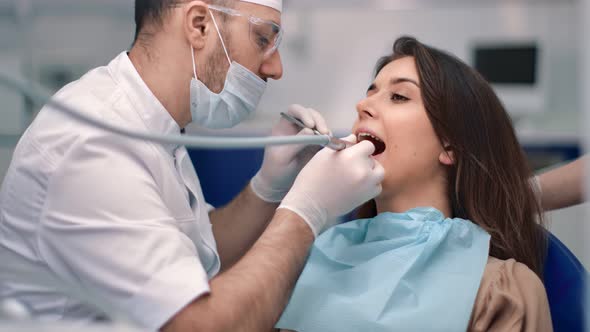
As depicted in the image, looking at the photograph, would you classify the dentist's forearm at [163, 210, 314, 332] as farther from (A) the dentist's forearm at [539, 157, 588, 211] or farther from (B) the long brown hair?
(A) the dentist's forearm at [539, 157, 588, 211]

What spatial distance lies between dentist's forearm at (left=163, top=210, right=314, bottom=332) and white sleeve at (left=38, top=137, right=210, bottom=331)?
33mm

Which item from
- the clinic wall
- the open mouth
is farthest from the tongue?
the clinic wall

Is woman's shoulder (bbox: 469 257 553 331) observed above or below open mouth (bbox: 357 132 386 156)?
below

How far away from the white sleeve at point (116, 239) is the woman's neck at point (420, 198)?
0.62m

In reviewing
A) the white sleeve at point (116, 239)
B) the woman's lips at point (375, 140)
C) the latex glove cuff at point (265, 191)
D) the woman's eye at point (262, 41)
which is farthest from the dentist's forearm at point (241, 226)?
the white sleeve at point (116, 239)

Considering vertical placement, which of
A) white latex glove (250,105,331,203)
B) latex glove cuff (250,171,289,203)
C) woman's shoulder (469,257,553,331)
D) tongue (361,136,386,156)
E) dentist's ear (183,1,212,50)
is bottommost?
woman's shoulder (469,257,553,331)

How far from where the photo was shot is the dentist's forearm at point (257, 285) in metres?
1.13

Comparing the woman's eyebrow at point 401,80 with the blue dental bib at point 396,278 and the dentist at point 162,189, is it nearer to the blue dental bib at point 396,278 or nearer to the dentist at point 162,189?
the dentist at point 162,189

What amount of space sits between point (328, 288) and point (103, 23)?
2888 millimetres

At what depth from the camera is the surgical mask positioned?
1.52 m

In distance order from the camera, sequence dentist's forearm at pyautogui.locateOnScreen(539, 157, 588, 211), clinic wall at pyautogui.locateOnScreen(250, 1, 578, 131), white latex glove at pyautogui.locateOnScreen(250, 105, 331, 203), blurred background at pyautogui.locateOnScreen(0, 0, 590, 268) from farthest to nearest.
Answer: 1. clinic wall at pyautogui.locateOnScreen(250, 1, 578, 131)
2. blurred background at pyautogui.locateOnScreen(0, 0, 590, 268)
3. dentist's forearm at pyautogui.locateOnScreen(539, 157, 588, 211)
4. white latex glove at pyautogui.locateOnScreen(250, 105, 331, 203)

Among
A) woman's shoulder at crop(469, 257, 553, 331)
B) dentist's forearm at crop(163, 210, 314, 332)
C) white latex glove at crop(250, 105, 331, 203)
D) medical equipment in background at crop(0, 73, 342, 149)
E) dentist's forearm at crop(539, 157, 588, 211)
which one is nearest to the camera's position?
medical equipment in background at crop(0, 73, 342, 149)

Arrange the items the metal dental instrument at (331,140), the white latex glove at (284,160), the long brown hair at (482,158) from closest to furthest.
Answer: the metal dental instrument at (331,140)
the long brown hair at (482,158)
the white latex glove at (284,160)

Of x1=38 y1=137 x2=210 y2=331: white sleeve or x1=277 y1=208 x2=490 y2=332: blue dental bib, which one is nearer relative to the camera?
x1=38 y1=137 x2=210 y2=331: white sleeve
